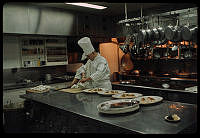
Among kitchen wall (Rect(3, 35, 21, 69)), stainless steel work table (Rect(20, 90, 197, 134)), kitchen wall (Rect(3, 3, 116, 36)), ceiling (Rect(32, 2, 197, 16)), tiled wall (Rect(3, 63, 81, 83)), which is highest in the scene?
ceiling (Rect(32, 2, 197, 16))

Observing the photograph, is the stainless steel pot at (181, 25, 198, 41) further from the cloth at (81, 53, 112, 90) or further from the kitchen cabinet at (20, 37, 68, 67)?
the kitchen cabinet at (20, 37, 68, 67)

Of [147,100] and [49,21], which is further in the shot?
[49,21]

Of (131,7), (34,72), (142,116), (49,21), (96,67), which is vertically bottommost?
(142,116)

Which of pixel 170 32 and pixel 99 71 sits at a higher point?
pixel 170 32

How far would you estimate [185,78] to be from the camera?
424 cm

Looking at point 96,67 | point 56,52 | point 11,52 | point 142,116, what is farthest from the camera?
point 56,52

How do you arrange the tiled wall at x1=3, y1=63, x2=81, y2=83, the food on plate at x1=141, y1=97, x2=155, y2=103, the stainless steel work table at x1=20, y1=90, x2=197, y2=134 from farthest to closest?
the tiled wall at x1=3, y1=63, x2=81, y2=83 → the food on plate at x1=141, y1=97, x2=155, y2=103 → the stainless steel work table at x1=20, y1=90, x2=197, y2=134

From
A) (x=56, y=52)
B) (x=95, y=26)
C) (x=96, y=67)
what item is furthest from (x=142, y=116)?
(x=95, y=26)

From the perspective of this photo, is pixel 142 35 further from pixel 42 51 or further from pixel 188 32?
pixel 42 51

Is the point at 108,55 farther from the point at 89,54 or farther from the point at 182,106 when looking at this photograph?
the point at 182,106

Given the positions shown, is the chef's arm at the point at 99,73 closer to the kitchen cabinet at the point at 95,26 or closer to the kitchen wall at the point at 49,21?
the kitchen wall at the point at 49,21

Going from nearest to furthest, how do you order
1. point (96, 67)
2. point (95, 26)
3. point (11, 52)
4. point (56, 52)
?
point (96, 67), point (11, 52), point (56, 52), point (95, 26)

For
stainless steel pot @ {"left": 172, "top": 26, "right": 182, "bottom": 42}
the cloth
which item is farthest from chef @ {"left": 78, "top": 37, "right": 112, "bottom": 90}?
stainless steel pot @ {"left": 172, "top": 26, "right": 182, "bottom": 42}

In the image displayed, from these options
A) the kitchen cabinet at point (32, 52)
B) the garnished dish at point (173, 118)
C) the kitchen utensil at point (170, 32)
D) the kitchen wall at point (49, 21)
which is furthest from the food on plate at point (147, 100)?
the kitchen cabinet at point (32, 52)
